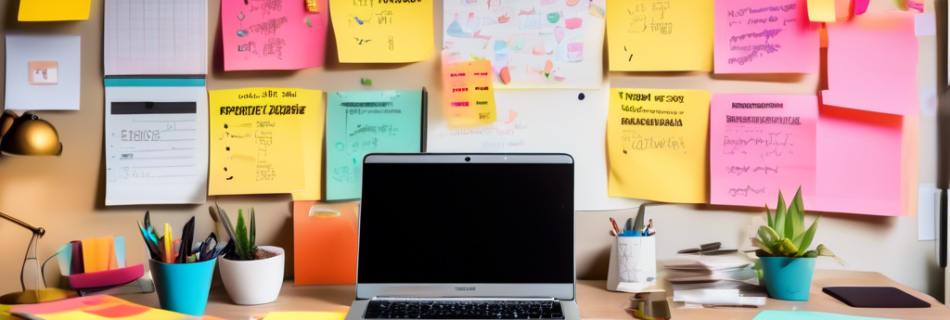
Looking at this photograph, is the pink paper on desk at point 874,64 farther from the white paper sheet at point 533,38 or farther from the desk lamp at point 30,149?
the desk lamp at point 30,149

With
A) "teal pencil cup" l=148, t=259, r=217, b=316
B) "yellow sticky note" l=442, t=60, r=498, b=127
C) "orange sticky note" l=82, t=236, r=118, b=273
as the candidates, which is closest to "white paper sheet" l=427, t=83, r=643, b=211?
"yellow sticky note" l=442, t=60, r=498, b=127

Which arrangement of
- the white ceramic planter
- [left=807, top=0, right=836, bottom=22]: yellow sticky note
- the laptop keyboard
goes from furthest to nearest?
[left=807, top=0, right=836, bottom=22]: yellow sticky note, the white ceramic planter, the laptop keyboard

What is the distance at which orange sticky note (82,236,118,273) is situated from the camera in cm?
118

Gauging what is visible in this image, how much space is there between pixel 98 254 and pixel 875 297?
130 cm

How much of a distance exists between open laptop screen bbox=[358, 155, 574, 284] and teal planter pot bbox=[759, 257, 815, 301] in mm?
313

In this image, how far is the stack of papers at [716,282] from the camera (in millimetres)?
995

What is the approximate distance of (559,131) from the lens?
1.19 m

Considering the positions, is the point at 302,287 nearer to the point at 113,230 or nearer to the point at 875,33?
the point at 113,230

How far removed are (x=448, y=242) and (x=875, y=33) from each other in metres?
0.82

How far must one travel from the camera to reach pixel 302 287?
1.15m

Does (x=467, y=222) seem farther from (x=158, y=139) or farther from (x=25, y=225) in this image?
(x=25, y=225)

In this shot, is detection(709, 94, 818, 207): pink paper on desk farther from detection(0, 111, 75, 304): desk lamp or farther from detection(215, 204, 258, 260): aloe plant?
detection(0, 111, 75, 304): desk lamp

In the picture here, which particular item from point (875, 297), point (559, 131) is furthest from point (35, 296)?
point (875, 297)

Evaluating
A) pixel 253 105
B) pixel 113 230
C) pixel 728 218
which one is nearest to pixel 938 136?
pixel 728 218
